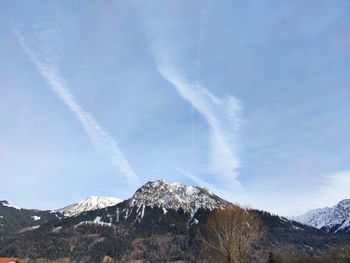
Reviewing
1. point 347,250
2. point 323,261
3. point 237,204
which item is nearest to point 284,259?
point 323,261

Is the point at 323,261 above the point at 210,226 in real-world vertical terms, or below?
above

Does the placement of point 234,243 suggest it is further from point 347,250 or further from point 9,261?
point 347,250

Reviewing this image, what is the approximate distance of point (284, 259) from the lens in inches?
5566

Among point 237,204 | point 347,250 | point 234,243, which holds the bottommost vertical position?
point 234,243

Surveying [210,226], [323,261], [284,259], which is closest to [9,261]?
[210,226]

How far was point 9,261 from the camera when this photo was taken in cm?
9931

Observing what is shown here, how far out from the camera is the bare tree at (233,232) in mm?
59938

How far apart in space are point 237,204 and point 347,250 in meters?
73.7

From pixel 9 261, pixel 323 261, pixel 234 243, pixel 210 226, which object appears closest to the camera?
pixel 234 243

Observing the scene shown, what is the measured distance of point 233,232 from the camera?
195ft

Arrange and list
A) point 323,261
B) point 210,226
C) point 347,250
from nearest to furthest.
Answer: point 210,226 → point 347,250 → point 323,261

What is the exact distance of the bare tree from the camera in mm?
59938

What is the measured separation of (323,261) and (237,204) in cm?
8857

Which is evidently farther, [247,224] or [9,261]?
[9,261]
